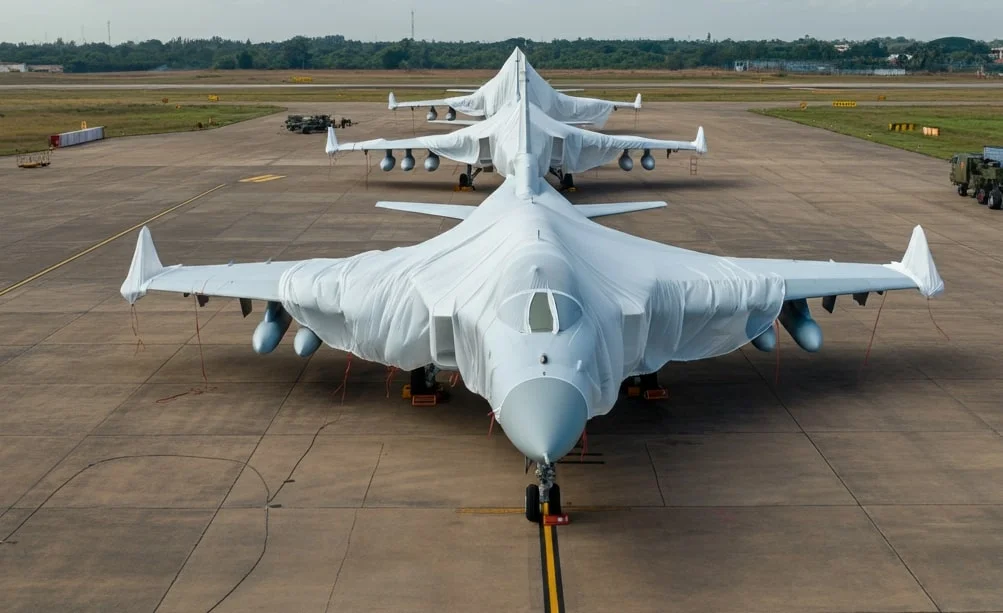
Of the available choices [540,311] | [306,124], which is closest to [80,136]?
[306,124]

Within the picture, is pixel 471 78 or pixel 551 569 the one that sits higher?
pixel 471 78

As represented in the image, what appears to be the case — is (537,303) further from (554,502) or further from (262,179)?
(262,179)

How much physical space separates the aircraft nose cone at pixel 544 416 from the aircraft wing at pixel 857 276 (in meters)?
6.78

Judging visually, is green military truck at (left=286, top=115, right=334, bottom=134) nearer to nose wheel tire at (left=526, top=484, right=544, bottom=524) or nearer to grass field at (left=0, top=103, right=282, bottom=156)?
grass field at (left=0, top=103, right=282, bottom=156)

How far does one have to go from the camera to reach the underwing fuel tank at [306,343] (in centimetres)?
1655

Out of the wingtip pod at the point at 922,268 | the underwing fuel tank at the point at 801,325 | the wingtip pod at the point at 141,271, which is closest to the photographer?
the underwing fuel tank at the point at 801,325

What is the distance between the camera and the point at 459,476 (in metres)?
13.9

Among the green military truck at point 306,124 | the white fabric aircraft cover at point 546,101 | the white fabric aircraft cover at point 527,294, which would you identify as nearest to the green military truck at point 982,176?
the white fabric aircraft cover at point 546,101

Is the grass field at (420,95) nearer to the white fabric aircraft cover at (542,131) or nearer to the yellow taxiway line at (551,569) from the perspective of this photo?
the white fabric aircraft cover at (542,131)

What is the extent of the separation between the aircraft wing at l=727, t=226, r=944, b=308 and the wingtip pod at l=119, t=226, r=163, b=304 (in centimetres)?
1047

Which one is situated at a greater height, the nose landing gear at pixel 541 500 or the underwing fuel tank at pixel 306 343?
the underwing fuel tank at pixel 306 343

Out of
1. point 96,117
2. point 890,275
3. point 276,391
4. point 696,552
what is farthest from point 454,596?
point 96,117

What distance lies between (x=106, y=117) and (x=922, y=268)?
7248 centimetres

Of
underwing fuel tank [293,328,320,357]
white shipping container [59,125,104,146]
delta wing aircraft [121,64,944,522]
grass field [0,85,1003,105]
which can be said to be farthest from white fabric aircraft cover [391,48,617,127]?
grass field [0,85,1003,105]
